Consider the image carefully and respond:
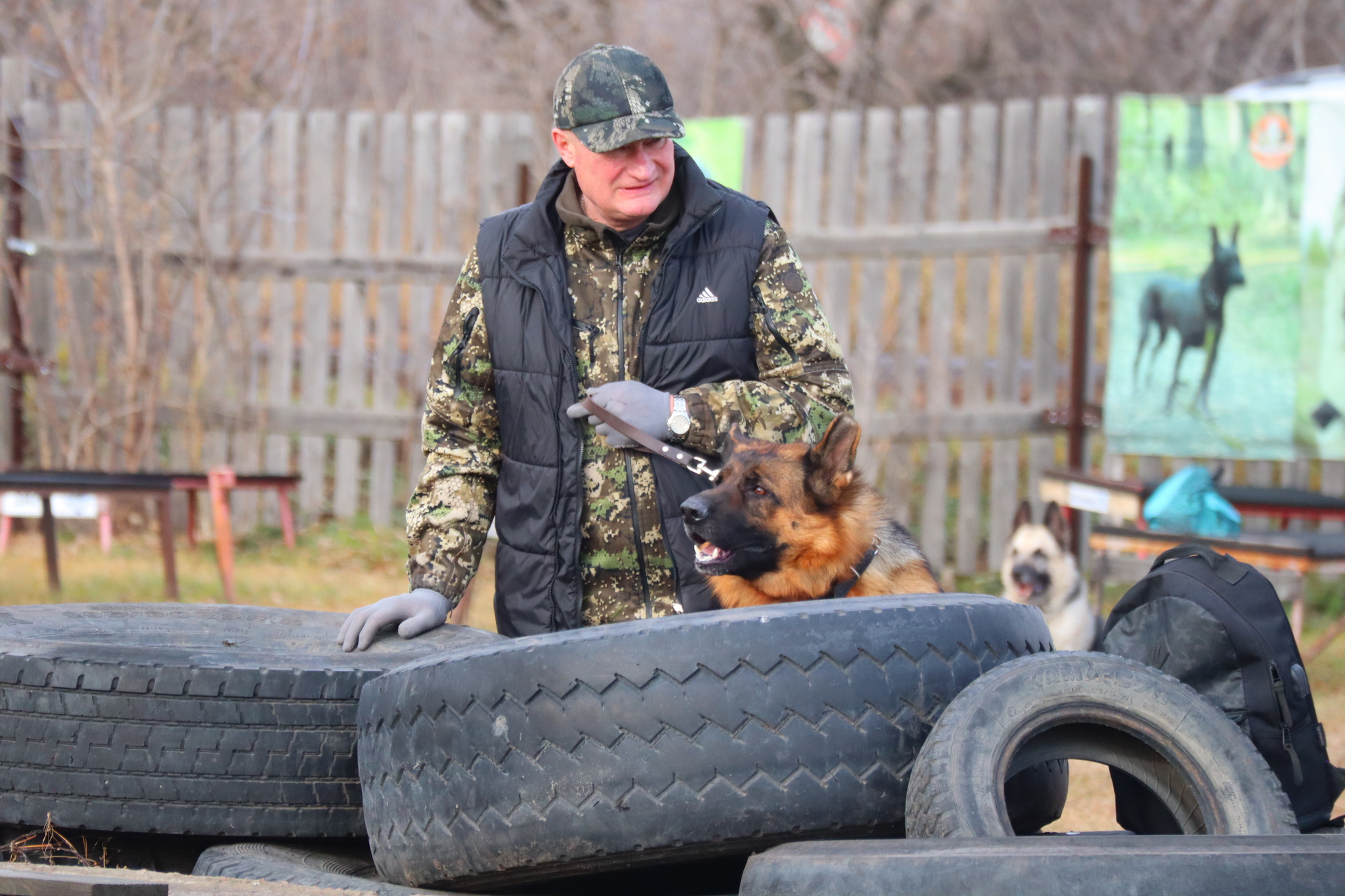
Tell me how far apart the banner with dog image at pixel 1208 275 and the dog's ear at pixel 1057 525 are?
1710 millimetres

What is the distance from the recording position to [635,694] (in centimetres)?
242

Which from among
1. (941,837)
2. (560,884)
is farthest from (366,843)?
(941,837)

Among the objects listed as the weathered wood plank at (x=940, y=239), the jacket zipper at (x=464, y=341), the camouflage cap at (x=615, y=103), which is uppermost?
the weathered wood plank at (x=940, y=239)

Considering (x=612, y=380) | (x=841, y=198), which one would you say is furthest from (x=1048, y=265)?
(x=612, y=380)

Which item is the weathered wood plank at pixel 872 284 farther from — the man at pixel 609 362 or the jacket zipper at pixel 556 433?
the jacket zipper at pixel 556 433

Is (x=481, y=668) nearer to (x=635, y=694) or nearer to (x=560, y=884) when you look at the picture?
(x=635, y=694)

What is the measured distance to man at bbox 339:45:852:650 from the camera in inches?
127

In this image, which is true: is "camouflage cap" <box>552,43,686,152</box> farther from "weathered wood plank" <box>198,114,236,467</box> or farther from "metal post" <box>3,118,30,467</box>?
"metal post" <box>3,118,30,467</box>

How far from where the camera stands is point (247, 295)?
10.2 metres

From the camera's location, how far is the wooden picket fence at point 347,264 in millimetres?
9414

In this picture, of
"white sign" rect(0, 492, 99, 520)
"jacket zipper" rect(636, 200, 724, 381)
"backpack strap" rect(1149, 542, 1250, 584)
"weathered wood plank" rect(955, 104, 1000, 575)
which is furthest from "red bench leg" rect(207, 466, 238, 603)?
"backpack strap" rect(1149, 542, 1250, 584)

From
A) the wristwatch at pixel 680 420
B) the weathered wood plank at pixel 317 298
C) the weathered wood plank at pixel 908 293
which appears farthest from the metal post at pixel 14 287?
the wristwatch at pixel 680 420

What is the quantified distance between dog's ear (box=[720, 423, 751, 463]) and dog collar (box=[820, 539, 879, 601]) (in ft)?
1.67

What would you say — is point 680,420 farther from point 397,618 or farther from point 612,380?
point 397,618
